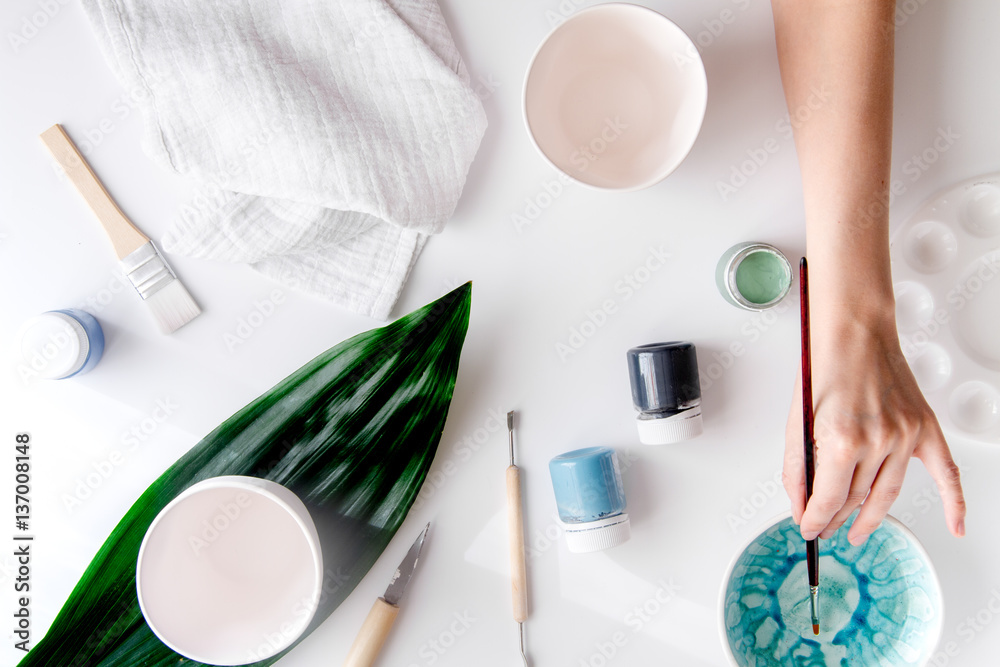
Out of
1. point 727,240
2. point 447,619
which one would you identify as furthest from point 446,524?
point 727,240

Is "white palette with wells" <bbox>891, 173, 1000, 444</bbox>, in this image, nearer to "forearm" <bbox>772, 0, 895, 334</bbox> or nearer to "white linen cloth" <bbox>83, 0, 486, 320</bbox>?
"forearm" <bbox>772, 0, 895, 334</bbox>

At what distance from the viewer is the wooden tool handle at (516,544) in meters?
0.72

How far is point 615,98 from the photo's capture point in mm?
706

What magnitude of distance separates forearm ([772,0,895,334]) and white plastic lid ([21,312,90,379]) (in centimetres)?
87

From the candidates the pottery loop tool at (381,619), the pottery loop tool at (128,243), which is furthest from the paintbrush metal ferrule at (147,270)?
the pottery loop tool at (381,619)

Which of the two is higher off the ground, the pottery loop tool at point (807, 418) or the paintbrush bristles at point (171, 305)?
the paintbrush bristles at point (171, 305)

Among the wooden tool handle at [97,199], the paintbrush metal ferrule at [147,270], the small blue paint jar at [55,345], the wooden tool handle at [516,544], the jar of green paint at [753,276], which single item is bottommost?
the wooden tool handle at [516,544]

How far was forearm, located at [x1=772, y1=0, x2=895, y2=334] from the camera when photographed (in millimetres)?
625

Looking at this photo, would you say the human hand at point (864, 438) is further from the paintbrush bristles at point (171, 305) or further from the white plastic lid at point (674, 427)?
the paintbrush bristles at point (171, 305)

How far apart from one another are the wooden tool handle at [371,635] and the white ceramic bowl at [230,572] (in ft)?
0.32

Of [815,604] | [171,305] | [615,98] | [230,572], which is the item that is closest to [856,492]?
[815,604]

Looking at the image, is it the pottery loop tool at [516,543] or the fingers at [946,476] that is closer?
the fingers at [946,476]

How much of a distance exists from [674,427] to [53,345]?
0.75 meters

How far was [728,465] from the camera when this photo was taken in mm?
740
